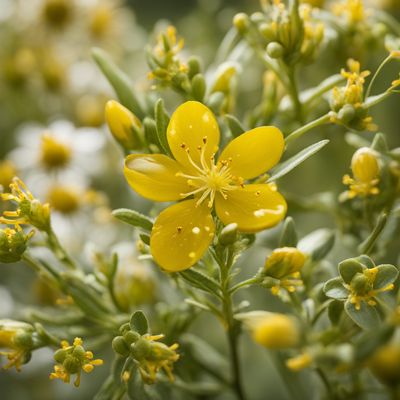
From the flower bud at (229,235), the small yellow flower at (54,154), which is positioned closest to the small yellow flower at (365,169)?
the flower bud at (229,235)

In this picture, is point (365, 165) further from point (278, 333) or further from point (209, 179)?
point (278, 333)

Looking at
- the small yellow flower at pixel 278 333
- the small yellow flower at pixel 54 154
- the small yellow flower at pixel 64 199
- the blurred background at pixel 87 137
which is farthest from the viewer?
the small yellow flower at pixel 54 154

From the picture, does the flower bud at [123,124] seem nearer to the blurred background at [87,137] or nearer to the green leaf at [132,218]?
the green leaf at [132,218]

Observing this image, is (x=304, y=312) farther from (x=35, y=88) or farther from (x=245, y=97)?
(x=35, y=88)

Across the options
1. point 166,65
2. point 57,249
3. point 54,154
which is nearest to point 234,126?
point 166,65

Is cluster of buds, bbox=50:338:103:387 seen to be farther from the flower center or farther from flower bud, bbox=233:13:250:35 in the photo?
flower bud, bbox=233:13:250:35

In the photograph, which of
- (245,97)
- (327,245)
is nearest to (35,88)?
(245,97)
